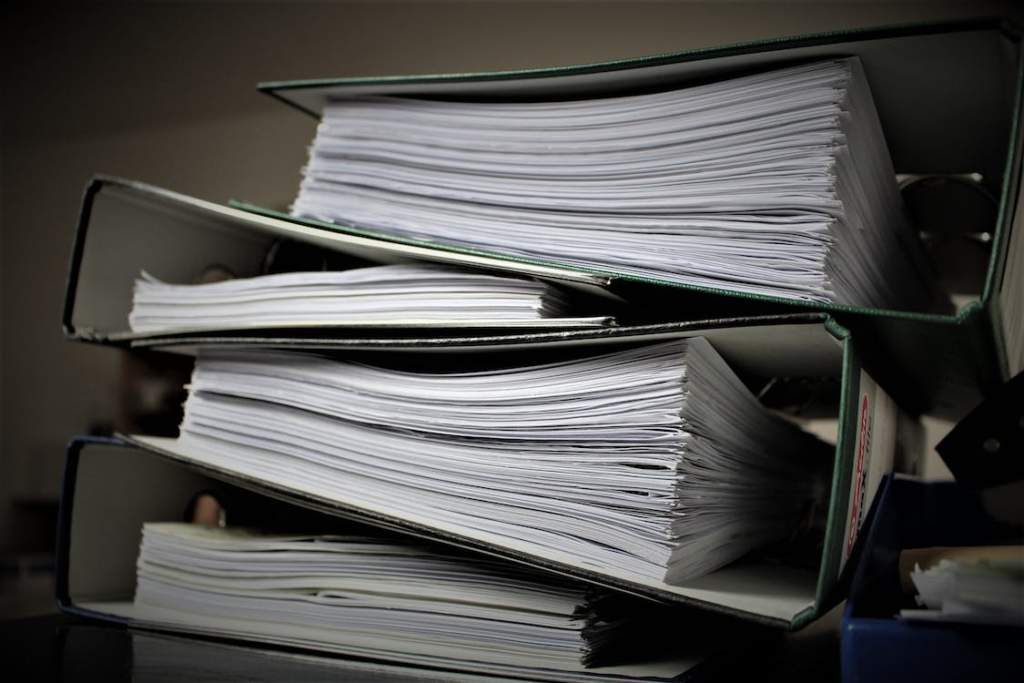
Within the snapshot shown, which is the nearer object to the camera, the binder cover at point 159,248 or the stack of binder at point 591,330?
the stack of binder at point 591,330

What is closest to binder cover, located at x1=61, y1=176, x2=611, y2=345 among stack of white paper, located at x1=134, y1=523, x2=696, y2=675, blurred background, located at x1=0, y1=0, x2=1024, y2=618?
stack of white paper, located at x1=134, y1=523, x2=696, y2=675

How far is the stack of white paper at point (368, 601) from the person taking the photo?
0.57 metres

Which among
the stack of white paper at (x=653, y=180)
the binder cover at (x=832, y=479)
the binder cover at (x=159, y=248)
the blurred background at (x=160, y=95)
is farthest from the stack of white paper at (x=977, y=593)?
the blurred background at (x=160, y=95)

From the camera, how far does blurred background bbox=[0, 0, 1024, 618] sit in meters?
1.38

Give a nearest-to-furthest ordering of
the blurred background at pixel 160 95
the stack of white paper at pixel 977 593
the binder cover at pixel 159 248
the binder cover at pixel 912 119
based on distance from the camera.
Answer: the stack of white paper at pixel 977 593
the binder cover at pixel 912 119
the binder cover at pixel 159 248
the blurred background at pixel 160 95

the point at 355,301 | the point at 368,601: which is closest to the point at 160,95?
the point at 355,301

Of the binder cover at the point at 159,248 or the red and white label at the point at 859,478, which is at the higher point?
the binder cover at the point at 159,248

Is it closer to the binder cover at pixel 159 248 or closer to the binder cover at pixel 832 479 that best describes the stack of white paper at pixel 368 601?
the binder cover at pixel 832 479

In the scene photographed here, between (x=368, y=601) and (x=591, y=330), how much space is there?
0.91ft

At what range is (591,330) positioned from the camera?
0.52m

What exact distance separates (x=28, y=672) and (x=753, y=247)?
1.85 ft

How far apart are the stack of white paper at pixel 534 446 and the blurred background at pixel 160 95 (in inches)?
34.6

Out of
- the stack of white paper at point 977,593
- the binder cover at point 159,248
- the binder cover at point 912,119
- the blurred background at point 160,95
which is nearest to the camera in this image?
the stack of white paper at point 977,593

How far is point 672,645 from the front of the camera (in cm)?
63
